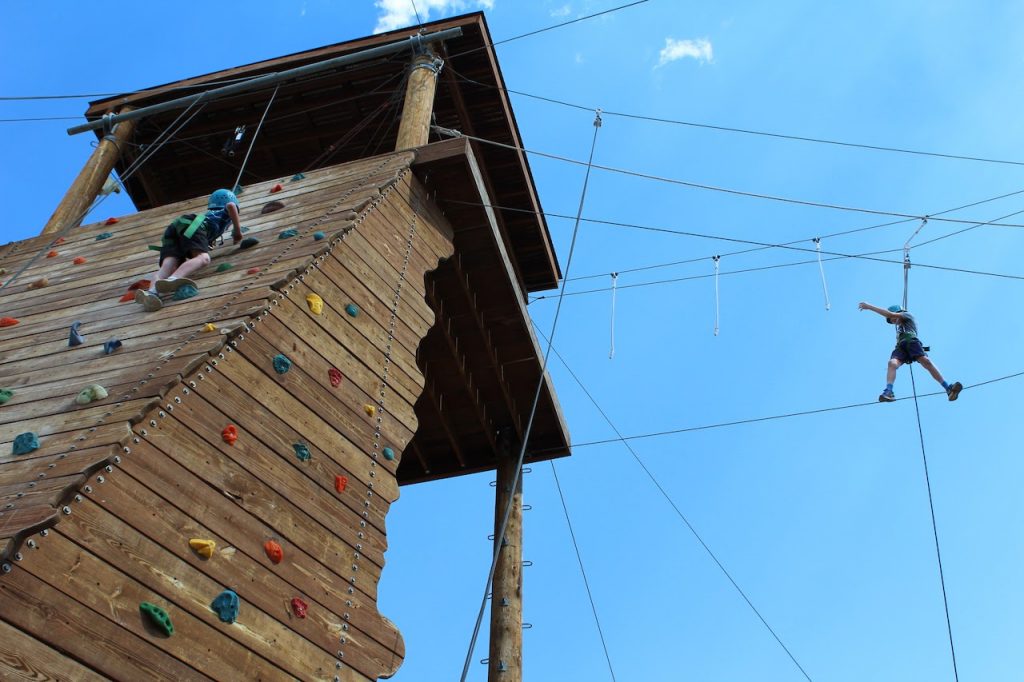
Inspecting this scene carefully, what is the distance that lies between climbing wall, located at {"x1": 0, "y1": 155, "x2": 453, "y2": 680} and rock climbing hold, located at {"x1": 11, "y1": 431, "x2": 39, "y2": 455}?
35mm

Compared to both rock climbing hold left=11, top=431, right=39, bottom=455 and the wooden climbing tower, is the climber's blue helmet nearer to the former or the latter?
the wooden climbing tower

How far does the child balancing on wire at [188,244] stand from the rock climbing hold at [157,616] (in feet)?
8.94

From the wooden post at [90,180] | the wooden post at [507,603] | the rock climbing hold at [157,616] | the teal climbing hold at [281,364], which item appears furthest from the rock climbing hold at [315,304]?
the wooden post at [90,180]

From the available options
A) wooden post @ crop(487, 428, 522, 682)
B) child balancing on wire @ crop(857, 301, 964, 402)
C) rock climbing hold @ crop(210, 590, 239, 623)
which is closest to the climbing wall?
rock climbing hold @ crop(210, 590, 239, 623)

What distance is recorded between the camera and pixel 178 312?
589cm

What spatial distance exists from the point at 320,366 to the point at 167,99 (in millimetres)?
7398

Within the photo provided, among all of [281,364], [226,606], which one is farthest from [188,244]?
[226,606]

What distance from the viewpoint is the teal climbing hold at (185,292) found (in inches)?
242

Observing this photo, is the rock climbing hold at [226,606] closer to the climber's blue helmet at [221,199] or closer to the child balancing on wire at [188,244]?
the child balancing on wire at [188,244]

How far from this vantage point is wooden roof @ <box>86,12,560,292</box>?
1127 cm

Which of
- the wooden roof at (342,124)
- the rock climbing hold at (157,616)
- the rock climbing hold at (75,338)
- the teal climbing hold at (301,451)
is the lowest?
the rock climbing hold at (157,616)

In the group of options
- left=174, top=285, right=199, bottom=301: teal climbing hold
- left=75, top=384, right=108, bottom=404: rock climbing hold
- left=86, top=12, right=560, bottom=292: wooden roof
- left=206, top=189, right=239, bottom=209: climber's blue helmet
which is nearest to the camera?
left=75, top=384, right=108, bottom=404: rock climbing hold

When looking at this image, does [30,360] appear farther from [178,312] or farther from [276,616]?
[276,616]

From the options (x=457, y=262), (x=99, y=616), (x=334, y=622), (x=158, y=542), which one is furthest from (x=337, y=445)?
(x=457, y=262)
